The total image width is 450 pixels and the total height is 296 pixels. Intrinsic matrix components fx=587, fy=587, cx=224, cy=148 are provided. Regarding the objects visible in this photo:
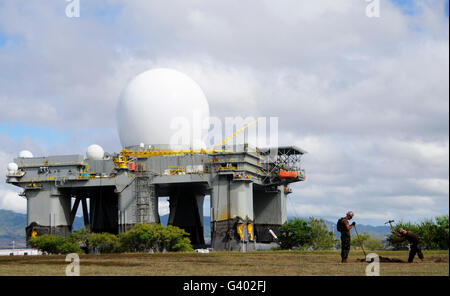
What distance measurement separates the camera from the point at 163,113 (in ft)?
260

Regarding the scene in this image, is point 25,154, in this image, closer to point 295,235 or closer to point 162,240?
point 162,240

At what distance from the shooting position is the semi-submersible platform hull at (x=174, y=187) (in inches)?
2972

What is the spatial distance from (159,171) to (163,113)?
7.87 m

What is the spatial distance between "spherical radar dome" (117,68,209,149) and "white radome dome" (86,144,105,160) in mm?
4244

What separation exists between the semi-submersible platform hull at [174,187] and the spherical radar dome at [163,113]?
2.13 meters

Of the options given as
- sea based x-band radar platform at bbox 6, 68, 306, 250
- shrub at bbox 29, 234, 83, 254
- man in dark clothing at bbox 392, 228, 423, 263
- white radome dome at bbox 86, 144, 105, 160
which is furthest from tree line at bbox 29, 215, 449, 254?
man in dark clothing at bbox 392, 228, 423, 263

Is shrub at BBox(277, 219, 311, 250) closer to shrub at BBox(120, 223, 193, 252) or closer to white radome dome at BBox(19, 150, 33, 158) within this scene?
shrub at BBox(120, 223, 193, 252)

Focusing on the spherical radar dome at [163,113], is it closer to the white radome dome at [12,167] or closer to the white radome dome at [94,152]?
the white radome dome at [94,152]

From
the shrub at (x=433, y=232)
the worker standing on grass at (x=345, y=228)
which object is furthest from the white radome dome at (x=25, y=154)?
the worker standing on grass at (x=345, y=228)

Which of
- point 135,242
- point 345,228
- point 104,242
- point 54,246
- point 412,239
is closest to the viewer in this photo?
point 345,228

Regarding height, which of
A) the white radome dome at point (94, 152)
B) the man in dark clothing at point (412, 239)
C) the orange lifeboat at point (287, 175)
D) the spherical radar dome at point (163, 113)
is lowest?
the man in dark clothing at point (412, 239)

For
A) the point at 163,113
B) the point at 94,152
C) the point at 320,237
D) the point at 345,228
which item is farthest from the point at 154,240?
the point at 345,228
